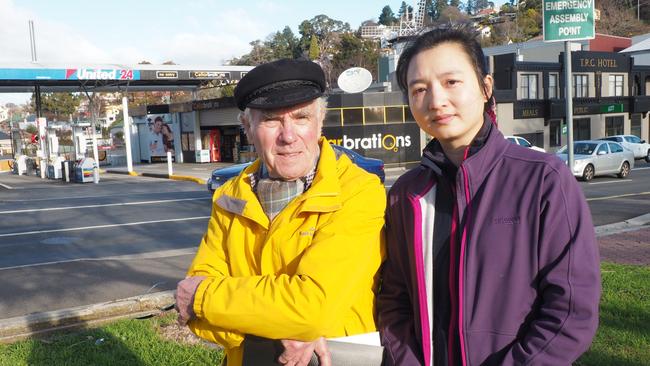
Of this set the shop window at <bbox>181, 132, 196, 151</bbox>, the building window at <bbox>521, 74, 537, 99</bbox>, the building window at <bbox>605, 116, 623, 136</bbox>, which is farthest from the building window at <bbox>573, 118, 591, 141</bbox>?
the shop window at <bbox>181, 132, 196, 151</bbox>

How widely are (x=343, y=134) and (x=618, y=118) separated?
23.6m

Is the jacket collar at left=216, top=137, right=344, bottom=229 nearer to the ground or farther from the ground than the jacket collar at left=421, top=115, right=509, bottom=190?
nearer to the ground

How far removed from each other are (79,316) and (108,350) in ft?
3.05

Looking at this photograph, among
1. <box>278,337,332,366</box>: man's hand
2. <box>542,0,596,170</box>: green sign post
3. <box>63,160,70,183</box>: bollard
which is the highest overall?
<box>542,0,596,170</box>: green sign post

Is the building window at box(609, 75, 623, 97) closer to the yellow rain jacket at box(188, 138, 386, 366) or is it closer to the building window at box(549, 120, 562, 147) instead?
the building window at box(549, 120, 562, 147)

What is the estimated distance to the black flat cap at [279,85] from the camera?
7.16ft

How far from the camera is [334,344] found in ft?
6.68

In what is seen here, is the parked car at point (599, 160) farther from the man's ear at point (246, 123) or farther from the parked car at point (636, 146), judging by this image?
the man's ear at point (246, 123)

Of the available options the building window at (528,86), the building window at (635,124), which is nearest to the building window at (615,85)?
the building window at (635,124)

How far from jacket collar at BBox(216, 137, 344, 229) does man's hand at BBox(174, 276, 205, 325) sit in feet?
0.98

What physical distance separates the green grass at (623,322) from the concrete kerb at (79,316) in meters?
3.71

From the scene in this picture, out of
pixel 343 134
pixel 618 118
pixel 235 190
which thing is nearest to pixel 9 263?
pixel 235 190

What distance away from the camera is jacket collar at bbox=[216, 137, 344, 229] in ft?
6.72

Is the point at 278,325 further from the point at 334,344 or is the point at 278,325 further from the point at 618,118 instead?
the point at 618,118
